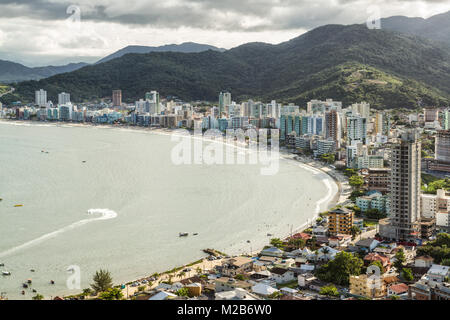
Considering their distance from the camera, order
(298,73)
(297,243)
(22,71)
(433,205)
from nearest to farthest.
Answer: (297,243) → (433,205) → (298,73) → (22,71)

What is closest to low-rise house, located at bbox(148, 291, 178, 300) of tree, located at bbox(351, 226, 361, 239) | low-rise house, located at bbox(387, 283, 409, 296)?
low-rise house, located at bbox(387, 283, 409, 296)

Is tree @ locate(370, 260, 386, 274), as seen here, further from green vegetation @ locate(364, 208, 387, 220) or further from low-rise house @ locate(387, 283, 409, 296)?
green vegetation @ locate(364, 208, 387, 220)

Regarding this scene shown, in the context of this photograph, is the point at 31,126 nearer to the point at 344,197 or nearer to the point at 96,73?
the point at 96,73

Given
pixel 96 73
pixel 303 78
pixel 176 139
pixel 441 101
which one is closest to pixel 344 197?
pixel 176 139

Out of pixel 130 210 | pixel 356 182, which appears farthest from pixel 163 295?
pixel 356 182

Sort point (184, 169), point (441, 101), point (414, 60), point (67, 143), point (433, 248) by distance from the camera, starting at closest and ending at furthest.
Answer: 1. point (433, 248)
2. point (184, 169)
3. point (67, 143)
4. point (441, 101)
5. point (414, 60)

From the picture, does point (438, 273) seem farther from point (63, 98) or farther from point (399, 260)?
point (63, 98)
